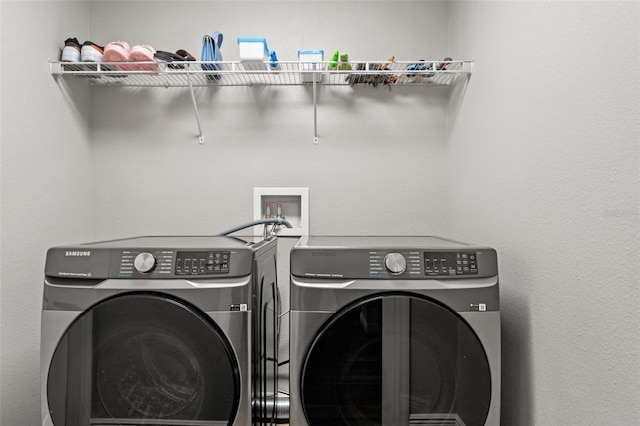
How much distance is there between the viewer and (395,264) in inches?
44.0

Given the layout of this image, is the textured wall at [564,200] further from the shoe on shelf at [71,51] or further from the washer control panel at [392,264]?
the shoe on shelf at [71,51]

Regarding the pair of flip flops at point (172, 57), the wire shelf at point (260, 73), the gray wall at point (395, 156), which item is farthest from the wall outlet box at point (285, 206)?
the pair of flip flops at point (172, 57)

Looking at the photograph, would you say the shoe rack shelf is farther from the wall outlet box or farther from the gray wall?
the wall outlet box

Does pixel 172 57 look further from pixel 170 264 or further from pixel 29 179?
pixel 170 264

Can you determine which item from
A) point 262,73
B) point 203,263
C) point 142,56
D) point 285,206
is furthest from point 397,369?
point 142,56

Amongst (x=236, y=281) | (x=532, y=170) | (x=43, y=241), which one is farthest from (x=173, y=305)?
(x=532, y=170)

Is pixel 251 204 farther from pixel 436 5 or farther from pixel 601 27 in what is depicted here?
pixel 601 27

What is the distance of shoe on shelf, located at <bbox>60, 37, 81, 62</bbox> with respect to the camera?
1647mm

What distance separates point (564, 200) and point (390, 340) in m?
0.58

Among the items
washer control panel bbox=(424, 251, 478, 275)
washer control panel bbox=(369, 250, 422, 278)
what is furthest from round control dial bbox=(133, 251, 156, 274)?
washer control panel bbox=(424, 251, 478, 275)

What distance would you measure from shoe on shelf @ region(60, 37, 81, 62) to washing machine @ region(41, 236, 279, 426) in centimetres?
99

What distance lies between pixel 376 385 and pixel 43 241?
4.45 ft

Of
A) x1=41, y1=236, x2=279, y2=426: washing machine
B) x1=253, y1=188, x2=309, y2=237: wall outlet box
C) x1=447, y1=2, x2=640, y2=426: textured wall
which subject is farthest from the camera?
x1=253, y1=188, x2=309, y2=237: wall outlet box

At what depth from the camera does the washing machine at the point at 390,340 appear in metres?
1.11
